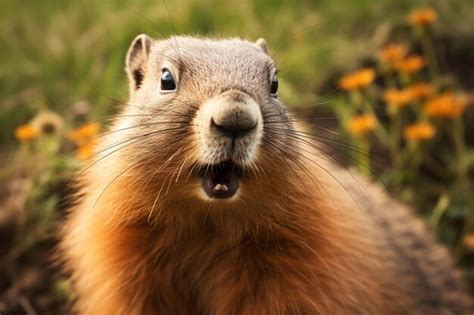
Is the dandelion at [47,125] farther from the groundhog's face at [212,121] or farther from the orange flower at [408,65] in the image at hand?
the orange flower at [408,65]

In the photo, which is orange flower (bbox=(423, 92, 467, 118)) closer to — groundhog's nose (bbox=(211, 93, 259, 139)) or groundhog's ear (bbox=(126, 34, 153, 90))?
groundhog's ear (bbox=(126, 34, 153, 90))

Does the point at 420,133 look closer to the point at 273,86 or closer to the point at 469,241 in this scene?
the point at 469,241

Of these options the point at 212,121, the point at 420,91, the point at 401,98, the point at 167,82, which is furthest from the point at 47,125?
the point at 420,91

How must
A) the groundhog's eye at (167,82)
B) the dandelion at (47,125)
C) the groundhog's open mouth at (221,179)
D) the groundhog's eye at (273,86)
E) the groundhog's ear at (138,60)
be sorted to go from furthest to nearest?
the dandelion at (47,125) < the groundhog's ear at (138,60) < the groundhog's eye at (273,86) < the groundhog's eye at (167,82) < the groundhog's open mouth at (221,179)

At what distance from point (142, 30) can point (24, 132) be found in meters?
2.38

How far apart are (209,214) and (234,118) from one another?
0.56 meters

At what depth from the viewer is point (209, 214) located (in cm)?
299

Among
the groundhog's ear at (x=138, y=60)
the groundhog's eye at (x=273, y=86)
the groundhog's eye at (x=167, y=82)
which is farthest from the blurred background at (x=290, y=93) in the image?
the groundhog's eye at (x=273, y=86)

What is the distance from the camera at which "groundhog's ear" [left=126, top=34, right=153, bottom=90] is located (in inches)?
140

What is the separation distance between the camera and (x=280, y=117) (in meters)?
3.05

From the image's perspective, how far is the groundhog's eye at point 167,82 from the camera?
312cm

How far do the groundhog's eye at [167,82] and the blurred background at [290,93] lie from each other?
607mm

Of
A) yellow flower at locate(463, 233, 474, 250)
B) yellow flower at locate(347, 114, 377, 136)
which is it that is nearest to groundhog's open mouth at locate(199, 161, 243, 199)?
yellow flower at locate(347, 114, 377, 136)

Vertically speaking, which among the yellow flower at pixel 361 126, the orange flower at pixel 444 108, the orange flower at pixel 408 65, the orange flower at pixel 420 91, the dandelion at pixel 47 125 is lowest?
the dandelion at pixel 47 125
